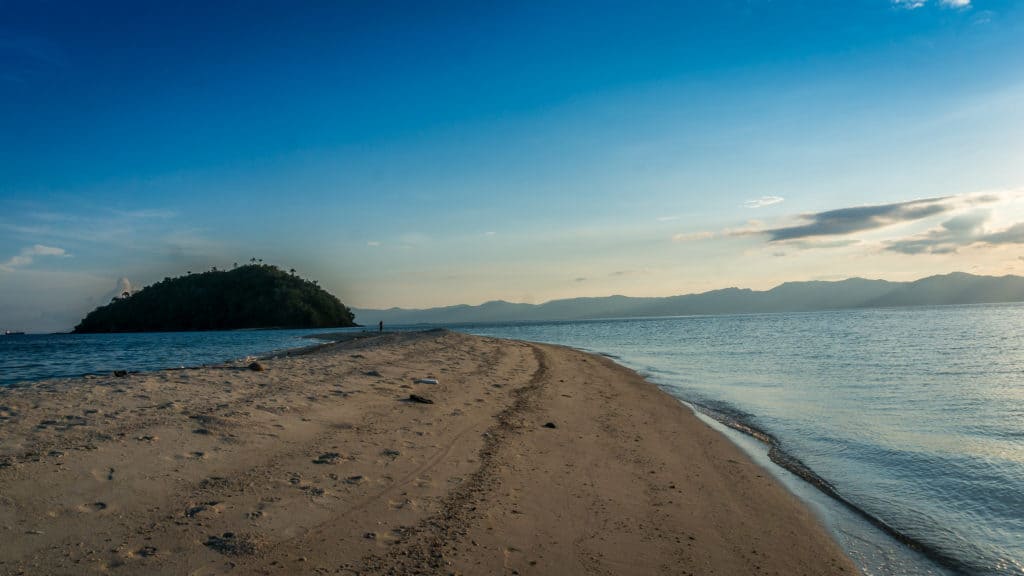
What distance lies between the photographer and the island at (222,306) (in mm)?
134500

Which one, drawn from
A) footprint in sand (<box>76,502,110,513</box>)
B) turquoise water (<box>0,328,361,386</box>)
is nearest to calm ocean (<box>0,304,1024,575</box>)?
turquoise water (<box>0,328,361,386</box>)

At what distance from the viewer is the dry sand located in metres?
4.70

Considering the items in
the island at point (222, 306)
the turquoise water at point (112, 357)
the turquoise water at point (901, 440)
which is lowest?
the turquoise water at point (901, 440)

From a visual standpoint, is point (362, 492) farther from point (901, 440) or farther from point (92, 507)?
point (901, 440)

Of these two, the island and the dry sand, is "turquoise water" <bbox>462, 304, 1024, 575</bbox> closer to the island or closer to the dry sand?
→ the dry sand

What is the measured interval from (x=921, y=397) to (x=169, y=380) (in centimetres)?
1969

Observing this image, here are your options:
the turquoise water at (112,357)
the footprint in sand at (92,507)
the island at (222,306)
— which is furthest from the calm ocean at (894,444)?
the island at (222,306)

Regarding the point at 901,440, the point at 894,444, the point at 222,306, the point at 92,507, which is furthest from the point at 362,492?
the point at 222,306

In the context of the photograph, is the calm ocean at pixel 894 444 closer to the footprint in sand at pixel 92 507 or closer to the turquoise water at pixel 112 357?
Result: the turquoise water at pixel 112 357

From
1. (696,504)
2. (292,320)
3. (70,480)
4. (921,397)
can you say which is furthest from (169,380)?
(292,320)

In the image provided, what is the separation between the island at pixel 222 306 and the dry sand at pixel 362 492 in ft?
436

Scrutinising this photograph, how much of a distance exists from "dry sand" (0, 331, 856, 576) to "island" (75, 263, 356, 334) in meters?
133

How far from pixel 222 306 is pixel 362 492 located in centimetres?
15113

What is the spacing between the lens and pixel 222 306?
138000mm
